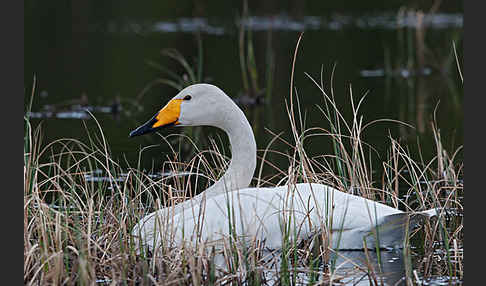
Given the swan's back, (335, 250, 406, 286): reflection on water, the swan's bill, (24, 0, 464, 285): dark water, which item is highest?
(24, 0, 464, 285): dark water

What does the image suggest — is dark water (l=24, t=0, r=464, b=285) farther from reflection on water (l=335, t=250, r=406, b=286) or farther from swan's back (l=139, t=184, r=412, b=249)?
swan's back (l=139, t=184, r=412, b=249)

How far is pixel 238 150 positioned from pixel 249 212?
692 millimetres

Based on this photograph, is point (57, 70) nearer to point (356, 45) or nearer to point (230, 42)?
point (230, 42)

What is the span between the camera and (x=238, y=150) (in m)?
7.00

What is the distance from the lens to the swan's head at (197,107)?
695 cm

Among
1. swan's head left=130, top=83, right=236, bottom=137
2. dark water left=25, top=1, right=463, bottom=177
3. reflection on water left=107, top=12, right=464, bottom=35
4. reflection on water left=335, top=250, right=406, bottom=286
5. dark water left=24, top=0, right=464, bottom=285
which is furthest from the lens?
reflection on water left=107, top=12, right=464, bottom=35

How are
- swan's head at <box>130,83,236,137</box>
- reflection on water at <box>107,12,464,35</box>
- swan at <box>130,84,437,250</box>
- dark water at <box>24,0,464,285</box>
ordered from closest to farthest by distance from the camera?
1. swan at <box>130,84,437,250</box>
2. swan's head at <box>130,83,236,137</box>
3. dark water at <box>24,0,464,285</box>
4. reflection on water at <box>107,12,464,35</box>

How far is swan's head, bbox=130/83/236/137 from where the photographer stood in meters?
6.95


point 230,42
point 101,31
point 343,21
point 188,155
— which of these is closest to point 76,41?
point 101,31

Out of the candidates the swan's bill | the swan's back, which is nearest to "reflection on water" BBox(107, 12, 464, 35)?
the swan's bill

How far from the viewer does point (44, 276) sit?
563 cm

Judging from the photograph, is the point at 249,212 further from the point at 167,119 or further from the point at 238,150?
the point at 167,119

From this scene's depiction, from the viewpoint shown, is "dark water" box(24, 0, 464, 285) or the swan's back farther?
"dark water" box(24, 0, 464, 285)

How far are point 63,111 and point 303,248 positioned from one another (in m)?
8.59
